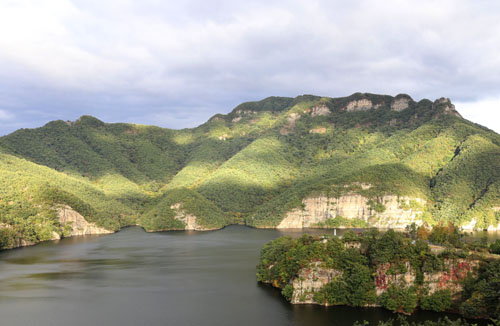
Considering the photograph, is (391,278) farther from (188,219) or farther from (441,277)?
(188,219)

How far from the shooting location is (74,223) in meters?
155

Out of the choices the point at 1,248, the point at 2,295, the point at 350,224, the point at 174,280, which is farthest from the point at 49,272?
the point at 350,224

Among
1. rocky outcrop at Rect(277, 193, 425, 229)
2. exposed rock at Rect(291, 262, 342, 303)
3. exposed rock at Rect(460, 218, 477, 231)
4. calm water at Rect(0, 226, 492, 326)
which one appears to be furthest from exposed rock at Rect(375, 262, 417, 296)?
rocky outcrop at Rect(277, 193, 425, 229)

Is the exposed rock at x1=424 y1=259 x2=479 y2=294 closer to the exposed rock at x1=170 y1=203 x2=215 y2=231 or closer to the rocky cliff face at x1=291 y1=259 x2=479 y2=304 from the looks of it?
the rocky cliff face at x1=291 y1=259 x2=479 y2=304

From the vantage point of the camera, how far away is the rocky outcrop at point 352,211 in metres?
172

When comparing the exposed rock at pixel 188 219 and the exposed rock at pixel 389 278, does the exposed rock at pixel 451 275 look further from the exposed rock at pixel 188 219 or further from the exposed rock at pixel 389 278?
the exposed rock at pixel 188 219

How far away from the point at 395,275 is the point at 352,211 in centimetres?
11537

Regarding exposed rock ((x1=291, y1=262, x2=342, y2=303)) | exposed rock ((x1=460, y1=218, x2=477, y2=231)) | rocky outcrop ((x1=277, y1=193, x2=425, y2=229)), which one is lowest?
exposed rock ((x1=291, y1=262, x2=342, y2=303))

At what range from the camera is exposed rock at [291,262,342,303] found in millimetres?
66562

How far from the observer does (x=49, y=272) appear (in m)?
94.9

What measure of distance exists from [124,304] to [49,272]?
33.9 metres

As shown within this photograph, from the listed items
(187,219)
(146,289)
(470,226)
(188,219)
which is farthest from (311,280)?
(470,226)

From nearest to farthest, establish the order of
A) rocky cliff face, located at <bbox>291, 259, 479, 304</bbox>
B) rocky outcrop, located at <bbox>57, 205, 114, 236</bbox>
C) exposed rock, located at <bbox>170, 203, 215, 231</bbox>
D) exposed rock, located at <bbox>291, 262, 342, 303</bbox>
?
rocky cliff face, located at <bbox>291, 259, 479, 304</bbox>, exposed rock, located at <bbox>291, 262, 342, 303</bbox>, rocky outcrop, located at <bbox>57, 205, 114, 236</bbox>, exposed rock, located at <bbox>170, 203, 215, 231</bbox>

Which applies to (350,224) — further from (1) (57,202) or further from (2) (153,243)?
(1) (57,202)
